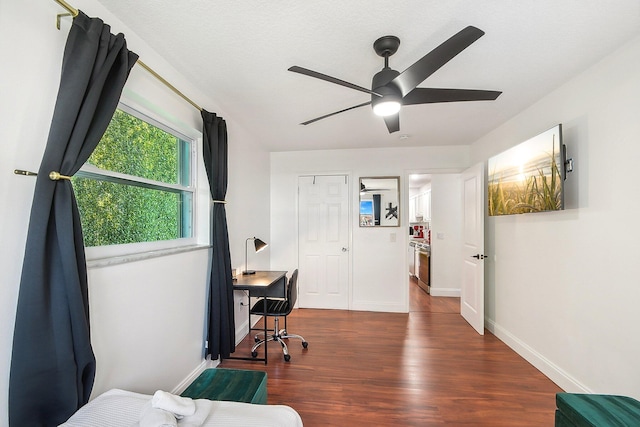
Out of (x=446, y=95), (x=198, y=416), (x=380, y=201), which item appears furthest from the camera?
(x=380, y=201)

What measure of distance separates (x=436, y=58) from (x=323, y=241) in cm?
325

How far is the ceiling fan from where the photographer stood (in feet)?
4.47

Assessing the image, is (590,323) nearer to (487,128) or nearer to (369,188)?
(487,128)

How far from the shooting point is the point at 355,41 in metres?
1.73

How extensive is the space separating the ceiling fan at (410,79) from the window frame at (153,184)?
1.14 metres

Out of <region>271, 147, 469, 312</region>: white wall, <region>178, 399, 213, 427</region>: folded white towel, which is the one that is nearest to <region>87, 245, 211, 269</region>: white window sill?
<region>178, 399, 213, 427</region>: folded white towel

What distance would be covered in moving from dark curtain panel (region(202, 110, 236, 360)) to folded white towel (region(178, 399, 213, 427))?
1221 mm

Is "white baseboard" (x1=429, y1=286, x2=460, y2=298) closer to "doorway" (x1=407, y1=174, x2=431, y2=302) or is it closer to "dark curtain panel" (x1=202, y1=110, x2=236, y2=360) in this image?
"doorway" (x1=407, y1=174, x2=431, y2=302)

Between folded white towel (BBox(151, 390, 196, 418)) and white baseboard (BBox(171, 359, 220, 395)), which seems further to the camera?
white baseboard (BBox(171, 359, 220, 395))

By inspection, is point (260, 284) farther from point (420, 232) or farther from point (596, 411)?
point (420, 232)

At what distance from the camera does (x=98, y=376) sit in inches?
56.8

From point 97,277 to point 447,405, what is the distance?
242cm

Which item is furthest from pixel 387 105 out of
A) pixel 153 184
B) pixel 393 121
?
pixel 153 184

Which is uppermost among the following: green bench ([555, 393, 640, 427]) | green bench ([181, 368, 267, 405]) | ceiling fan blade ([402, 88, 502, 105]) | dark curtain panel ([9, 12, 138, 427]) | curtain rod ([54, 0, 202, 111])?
curtain rod ([54, 0, 202, 111])
